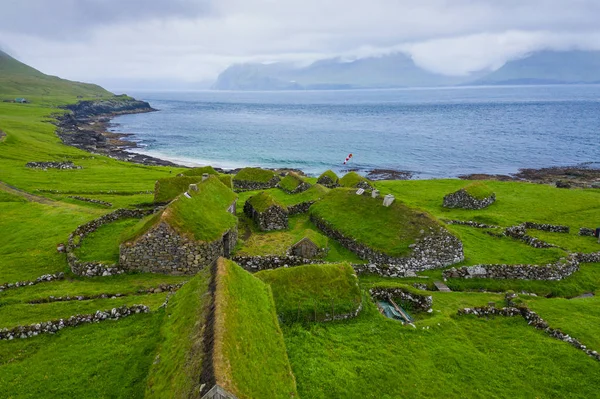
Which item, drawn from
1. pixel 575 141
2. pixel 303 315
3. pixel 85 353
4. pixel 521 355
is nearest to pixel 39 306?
pixel 85 353

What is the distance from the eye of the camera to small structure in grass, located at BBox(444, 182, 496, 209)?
43656 millimetres

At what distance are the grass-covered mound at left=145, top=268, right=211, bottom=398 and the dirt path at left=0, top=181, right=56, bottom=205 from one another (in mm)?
31844

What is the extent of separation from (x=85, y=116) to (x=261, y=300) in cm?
19738

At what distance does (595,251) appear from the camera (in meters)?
30.9

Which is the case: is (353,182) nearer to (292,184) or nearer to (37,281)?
(292,184)

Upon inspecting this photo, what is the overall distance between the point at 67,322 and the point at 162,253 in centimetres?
731

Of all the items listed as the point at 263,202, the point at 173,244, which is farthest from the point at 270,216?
the point at 173,244

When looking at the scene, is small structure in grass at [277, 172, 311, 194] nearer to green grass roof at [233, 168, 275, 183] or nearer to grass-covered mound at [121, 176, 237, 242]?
green grass roof at [233, 168, 275, 183]

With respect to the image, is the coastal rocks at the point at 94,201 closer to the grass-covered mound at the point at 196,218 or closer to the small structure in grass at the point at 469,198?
the grass-covered mound at the point at 196,218

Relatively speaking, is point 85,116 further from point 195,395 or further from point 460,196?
point 195,395

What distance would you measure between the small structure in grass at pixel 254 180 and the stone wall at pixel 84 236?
63.9ft

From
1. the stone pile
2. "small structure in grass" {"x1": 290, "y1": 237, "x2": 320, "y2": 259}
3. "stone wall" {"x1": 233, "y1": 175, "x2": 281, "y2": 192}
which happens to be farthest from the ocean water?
the stone pile

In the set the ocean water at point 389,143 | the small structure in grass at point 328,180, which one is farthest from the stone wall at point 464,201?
the ocean water at point 389,143

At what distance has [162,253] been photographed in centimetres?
2436
